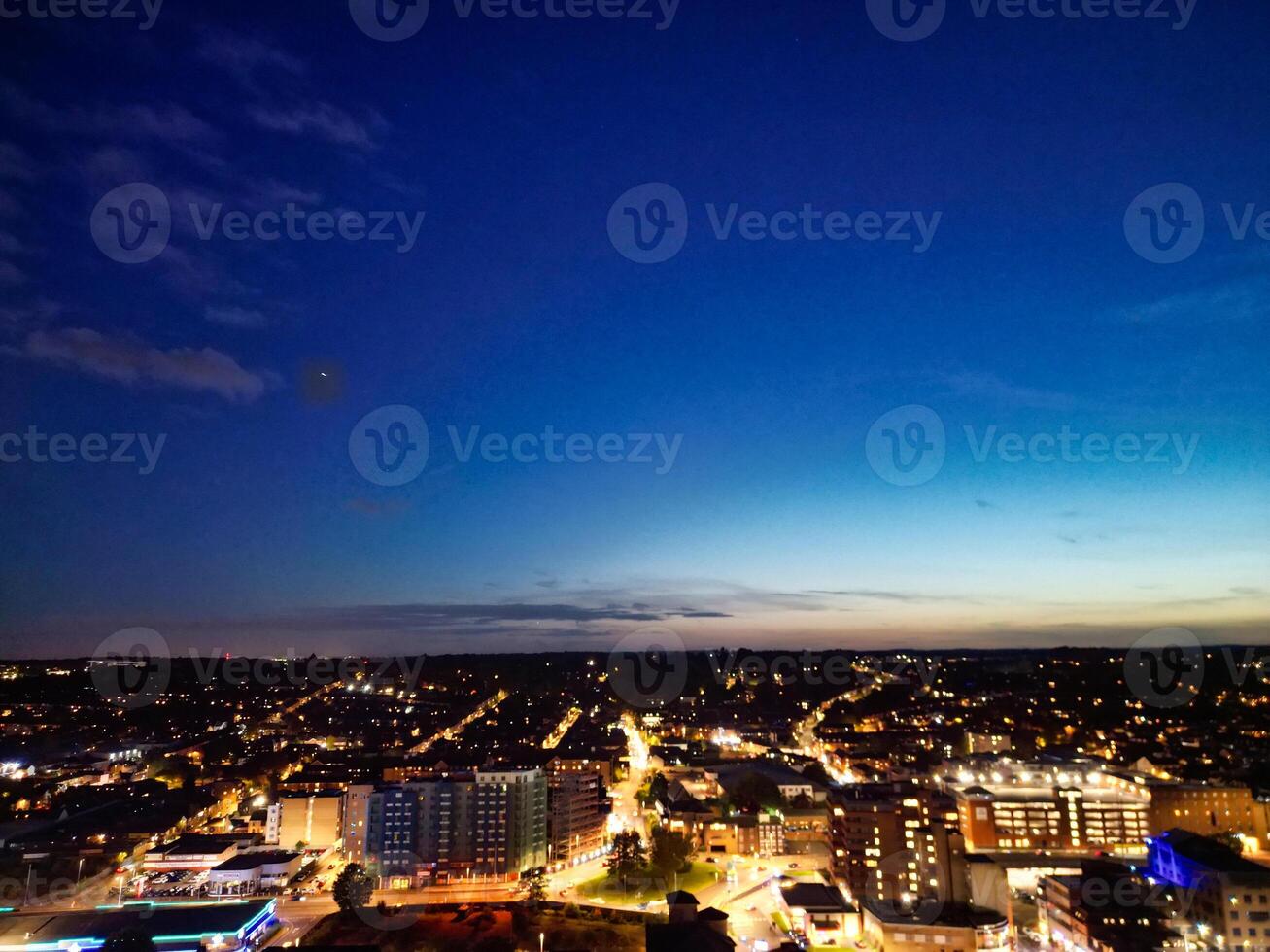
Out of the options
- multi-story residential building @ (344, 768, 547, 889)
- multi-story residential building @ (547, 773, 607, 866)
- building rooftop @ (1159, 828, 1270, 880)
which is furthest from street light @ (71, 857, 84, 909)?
building rooftop @ (1159, 828, 1270, 880)

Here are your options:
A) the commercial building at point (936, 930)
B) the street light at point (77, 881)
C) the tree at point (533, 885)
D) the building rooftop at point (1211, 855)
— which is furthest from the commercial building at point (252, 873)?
the building rooftop at point (1211, 855)

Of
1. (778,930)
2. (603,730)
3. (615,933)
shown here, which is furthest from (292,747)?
(778,930)

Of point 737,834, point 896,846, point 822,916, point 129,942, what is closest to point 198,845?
point 129,942

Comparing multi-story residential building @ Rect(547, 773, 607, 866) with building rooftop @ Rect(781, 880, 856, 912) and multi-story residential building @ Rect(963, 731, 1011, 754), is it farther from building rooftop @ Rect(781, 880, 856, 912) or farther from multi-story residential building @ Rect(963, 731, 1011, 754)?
multi-story residential building @ Rect(963, 731, 1011, 754)

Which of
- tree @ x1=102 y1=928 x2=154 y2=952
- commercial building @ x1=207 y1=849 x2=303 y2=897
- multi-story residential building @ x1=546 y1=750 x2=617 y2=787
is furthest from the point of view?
multi-story residential building @ x1=546 y1=750 x2=617 y2=787

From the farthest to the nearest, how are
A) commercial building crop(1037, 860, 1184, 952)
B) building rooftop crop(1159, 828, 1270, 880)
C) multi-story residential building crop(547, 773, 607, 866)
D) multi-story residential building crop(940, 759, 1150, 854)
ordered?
1. multi-story residential building crop(547, 773, 607, 866)
2. multi-story residential building crop(940, 759, 1150, 854)
3. building rooftop crop(1159, 828, 1270, 880)
4. commercial building crop(1037, 860, 1184, 952)

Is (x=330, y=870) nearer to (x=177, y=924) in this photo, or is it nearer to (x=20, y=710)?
(x=177, y=924)

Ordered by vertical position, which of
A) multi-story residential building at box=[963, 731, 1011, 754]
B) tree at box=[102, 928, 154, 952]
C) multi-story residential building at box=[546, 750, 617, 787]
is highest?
tree at box=[102, 928, 154, 952]

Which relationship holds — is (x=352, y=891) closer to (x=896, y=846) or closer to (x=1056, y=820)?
(x=896, y=846)
